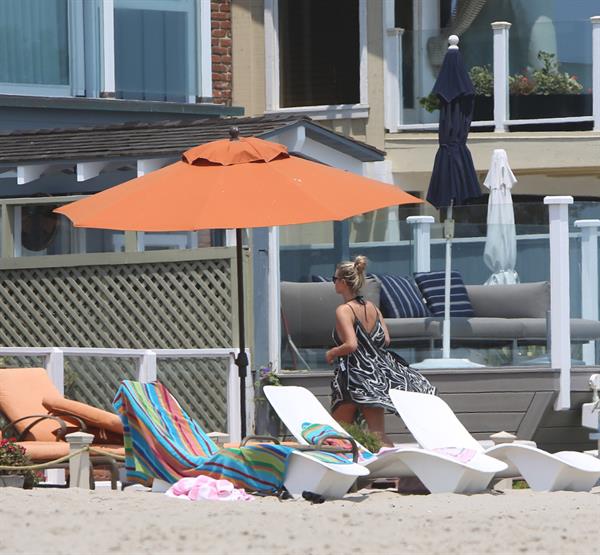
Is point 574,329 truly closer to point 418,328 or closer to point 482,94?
point 418,328

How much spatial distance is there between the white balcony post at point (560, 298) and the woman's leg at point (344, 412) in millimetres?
2337

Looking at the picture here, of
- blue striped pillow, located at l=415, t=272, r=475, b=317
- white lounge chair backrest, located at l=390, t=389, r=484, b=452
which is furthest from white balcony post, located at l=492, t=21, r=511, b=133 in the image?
white lounge chair backrest, located at l=390, t=389, r=484, b=452

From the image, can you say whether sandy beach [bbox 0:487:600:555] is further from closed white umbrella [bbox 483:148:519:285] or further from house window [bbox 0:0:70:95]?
house window [bbox 0:0:70:95]

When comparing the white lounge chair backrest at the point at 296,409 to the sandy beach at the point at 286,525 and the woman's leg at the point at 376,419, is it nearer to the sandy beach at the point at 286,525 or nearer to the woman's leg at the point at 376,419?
the woman's leg at the point at 376,419

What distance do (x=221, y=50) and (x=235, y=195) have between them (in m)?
10.2

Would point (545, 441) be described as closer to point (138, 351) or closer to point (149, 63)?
point (138, 351)

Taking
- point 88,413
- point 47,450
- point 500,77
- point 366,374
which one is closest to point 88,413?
point 88,413

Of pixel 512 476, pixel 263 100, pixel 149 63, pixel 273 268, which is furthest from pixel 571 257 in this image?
pixel 263 100

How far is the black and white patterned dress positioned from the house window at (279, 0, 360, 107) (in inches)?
380

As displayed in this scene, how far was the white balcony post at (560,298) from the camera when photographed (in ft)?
46.8

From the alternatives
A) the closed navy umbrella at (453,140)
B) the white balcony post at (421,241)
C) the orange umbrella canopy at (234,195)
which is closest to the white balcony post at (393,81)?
the closed navy umbrella at (453,140)

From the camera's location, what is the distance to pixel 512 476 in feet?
37.4

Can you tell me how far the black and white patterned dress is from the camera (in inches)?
495

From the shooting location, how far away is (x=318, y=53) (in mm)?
22422
